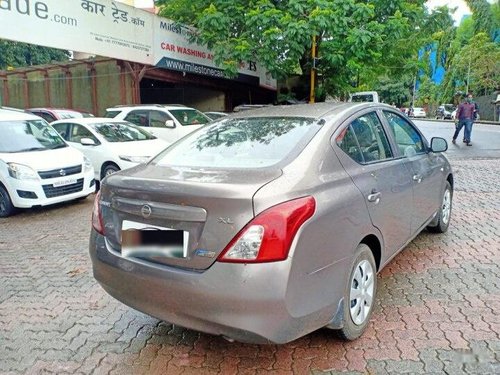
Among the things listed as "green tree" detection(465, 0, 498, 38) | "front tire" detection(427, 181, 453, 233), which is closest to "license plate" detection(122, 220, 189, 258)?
"front tire" detection(427, 181, 453, 233)

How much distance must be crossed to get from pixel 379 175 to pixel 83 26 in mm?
11767

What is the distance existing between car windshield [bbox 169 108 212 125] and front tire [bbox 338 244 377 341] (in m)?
8.70

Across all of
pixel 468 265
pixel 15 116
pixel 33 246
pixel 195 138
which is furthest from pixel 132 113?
pixel 468 265

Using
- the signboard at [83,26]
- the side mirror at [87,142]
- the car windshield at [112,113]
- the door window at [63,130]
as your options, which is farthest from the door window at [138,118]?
the side mirror at [87,142]

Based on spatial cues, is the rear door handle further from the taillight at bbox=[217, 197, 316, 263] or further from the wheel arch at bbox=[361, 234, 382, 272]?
the taillight at bbox=[217, 197, 316, 263]

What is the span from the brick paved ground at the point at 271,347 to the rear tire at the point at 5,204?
2.17m

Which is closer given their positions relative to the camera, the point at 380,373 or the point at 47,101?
the point at 380,373

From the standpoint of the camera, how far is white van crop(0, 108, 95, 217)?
259 inches

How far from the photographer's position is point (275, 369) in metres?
2.66

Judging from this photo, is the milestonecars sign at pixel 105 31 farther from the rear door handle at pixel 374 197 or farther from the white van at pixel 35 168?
the rear door handle at pixel 374 197

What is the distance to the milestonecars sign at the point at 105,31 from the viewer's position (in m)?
11.1

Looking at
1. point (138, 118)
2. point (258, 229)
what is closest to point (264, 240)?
point (258, 229)

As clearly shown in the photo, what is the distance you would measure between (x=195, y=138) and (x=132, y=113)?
339 inches

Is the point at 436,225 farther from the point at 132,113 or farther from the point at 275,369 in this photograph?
the point at 132,113
